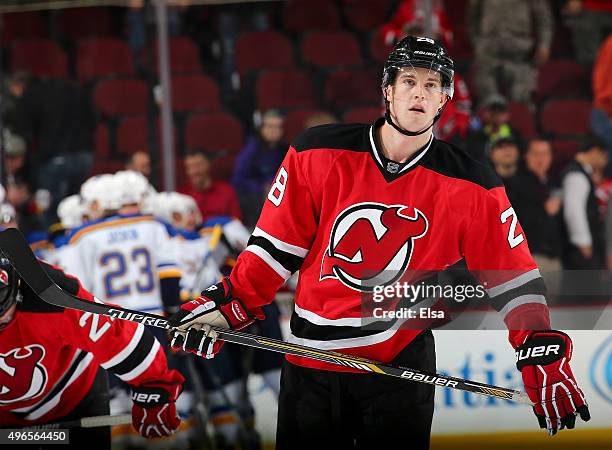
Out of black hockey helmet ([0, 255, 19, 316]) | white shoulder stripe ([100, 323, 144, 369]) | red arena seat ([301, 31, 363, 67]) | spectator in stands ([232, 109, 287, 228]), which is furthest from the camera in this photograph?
red arena seat ([301, 31, 363, 67])

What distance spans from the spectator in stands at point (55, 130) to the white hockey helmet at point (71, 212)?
0.32 feet

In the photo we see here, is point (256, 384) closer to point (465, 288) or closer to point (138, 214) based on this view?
point (138, 214)

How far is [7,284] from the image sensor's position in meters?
2.45

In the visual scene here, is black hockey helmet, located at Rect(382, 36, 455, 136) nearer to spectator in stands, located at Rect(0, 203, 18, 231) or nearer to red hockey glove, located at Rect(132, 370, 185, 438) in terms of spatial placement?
red hockey glove, located at Rect(132, 370, 185, 438)

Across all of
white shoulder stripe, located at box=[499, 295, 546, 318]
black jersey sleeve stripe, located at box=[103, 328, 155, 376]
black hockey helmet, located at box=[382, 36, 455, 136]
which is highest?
black hockey helmet, located at box=[382, 36, 455, 136]

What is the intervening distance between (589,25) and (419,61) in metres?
2.43

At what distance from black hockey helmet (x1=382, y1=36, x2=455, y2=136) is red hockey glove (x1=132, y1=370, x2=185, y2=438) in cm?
83

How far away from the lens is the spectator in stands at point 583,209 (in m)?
4.22

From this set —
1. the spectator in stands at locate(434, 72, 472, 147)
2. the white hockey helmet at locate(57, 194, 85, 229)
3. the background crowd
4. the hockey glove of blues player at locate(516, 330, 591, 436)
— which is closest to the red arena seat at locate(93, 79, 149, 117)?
the background crowd

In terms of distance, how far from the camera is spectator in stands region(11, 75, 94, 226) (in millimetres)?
4789

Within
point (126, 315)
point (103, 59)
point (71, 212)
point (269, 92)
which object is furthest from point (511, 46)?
point (126, 315)

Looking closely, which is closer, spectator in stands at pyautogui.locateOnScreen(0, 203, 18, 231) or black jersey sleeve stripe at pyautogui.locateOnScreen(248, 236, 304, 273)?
black jersey sleeve stripe at pyautogui.locateOnScreen(248, 236, 304, 273)

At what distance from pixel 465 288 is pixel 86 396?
988mm

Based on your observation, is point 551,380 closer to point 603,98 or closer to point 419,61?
point 419,61
